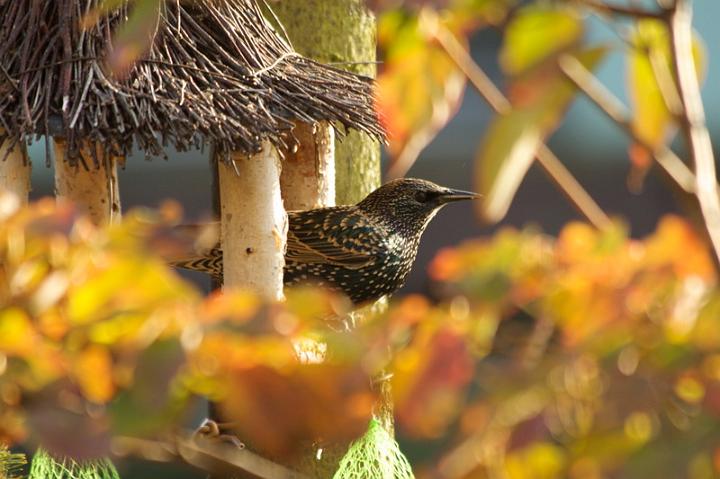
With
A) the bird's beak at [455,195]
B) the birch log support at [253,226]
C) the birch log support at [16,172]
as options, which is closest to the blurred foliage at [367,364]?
the birch log support at [16,172]

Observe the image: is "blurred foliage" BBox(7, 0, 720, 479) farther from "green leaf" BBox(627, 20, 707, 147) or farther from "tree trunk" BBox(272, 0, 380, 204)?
"tree trunk" BBox(272, 0, 380, 204)

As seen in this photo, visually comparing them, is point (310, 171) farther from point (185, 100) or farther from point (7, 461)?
point (7, 461)

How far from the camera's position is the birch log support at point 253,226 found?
108 inches

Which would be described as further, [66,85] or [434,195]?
[434,195]

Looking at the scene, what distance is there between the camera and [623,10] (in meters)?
0.87

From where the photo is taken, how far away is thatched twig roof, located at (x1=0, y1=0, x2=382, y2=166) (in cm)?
230

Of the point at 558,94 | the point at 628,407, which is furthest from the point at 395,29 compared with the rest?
the point at 628,407

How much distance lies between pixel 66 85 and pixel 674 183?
5.41 ft

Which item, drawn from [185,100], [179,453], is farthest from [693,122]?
[185,100]

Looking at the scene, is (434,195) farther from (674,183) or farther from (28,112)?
(674,183)

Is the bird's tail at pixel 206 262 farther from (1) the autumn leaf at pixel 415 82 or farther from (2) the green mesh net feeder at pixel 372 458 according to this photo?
(1) the autumn leaf at pixel 415 82

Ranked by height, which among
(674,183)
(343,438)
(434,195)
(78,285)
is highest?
(674,183)

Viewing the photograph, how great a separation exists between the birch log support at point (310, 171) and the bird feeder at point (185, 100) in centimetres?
20

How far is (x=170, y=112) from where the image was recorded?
2330 millimetres
